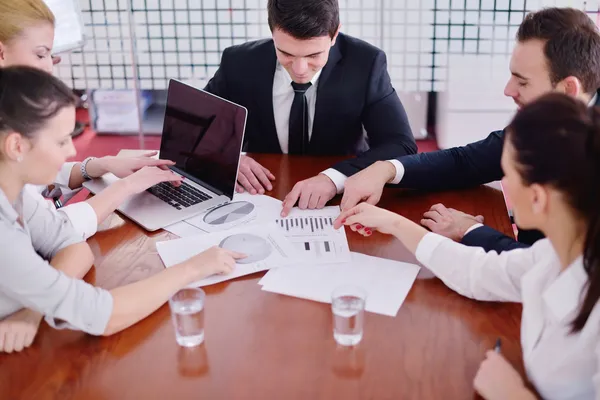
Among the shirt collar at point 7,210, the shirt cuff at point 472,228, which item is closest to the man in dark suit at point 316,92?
the shirt cuff at point 472,228

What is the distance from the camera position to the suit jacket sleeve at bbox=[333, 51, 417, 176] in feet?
6.59

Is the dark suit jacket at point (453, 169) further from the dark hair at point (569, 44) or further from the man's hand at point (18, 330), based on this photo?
the man's hand at point (18, 330)

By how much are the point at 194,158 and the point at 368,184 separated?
1.56ft

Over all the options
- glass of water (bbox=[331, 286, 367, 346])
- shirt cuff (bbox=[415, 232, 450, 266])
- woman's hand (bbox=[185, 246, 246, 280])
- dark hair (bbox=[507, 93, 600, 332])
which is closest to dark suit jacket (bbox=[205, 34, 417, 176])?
shirt cuff (bbox=[415, 232, 450, 266])

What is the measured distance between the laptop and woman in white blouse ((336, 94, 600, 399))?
778mm

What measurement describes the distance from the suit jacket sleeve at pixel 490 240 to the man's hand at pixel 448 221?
5 cm

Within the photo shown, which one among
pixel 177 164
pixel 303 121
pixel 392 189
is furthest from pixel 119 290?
pixel 303 121

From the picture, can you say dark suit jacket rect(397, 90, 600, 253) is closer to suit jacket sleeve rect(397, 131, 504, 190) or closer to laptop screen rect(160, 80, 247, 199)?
suit jacket sleeve rect(397, 131, 504, 190)

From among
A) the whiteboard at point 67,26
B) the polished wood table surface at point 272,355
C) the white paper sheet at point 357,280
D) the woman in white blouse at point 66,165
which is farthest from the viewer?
the whiteboard at point 67,26

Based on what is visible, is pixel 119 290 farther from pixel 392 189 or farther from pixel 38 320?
pixel 392 189

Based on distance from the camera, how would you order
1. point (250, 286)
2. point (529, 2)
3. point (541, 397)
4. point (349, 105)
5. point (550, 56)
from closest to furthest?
1. point (541, 397)
2. point (250, 286)
3. point (550, 56)
4. point (349, 105)
5. point (529, 2)

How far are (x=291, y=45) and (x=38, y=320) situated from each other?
1.06m

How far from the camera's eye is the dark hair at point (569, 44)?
1.58m

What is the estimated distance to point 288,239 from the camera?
1.50m
